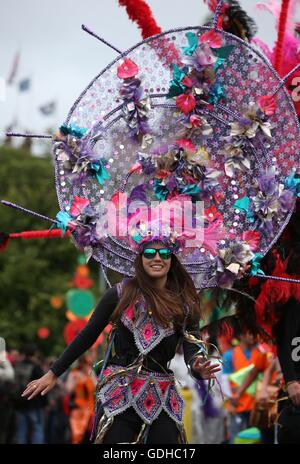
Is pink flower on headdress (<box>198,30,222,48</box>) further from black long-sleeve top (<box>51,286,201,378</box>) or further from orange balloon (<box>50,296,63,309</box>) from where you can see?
orange balloon (<box>50,296,63,309</box>)

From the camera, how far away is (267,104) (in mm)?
6371

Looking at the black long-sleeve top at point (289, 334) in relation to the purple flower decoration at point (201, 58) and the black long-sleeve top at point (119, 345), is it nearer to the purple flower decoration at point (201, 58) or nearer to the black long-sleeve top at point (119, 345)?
the black long-sleeve top at point (119, 345)

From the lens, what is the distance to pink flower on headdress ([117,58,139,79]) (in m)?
6.30

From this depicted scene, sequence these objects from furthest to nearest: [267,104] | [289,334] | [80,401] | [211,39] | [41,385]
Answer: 1. [80,401]
2. [289,334]
3. [267,104]
4. [211,39]
5. [41,385]

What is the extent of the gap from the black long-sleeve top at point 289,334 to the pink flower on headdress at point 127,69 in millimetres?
1736

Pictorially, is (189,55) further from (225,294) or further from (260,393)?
(260,393)

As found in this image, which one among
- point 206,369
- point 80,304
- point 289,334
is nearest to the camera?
point 206,369

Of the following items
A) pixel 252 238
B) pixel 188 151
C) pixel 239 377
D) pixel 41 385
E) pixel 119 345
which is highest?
pixel 188 151

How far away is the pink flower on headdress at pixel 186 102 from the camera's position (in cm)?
641

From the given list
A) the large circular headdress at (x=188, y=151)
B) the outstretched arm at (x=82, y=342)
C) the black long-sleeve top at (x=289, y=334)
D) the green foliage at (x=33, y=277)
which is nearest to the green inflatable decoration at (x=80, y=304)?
the black long-sleeve top at (x=289, y=334)

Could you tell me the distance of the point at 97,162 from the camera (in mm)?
6348

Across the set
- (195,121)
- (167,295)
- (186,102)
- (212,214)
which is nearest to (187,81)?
(186,102)

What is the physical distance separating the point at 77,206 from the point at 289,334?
5.15 feet

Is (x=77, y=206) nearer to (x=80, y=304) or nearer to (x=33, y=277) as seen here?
(x=80, y=304)
